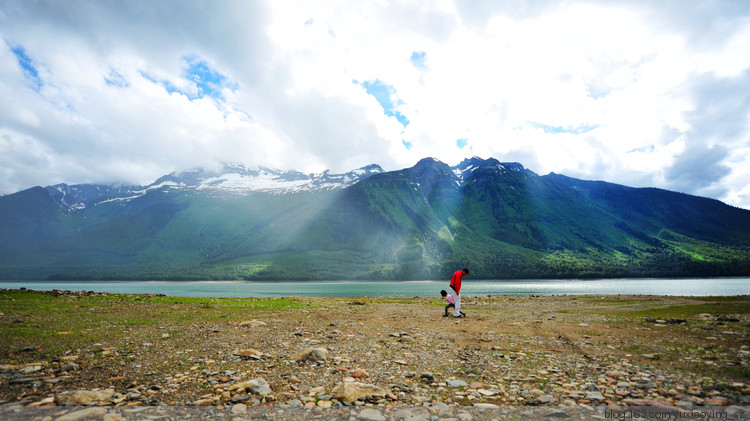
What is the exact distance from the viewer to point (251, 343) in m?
12.8

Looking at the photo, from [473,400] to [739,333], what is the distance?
17.0m

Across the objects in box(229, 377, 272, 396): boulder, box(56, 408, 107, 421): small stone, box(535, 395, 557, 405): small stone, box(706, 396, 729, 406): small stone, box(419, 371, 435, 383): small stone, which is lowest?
box(419, 371, 435, 383): small stone

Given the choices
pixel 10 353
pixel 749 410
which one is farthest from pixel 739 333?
pixel 10 353

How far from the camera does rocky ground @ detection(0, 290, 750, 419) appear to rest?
23.1 ft

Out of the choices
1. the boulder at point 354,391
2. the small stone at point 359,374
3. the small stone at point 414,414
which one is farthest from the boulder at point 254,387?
the small stone at point 414,414

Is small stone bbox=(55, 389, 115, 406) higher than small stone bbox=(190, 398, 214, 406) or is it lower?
higher

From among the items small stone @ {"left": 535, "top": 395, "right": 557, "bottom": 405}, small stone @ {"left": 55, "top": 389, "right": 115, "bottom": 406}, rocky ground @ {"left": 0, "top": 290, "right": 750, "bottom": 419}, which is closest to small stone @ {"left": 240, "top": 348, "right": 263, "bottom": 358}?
rocky ground @ {"left": 0, "top": 290, "right": 750, "bottom": 419}

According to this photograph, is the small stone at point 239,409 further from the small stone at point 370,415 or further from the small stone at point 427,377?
the small stone at point 427,377

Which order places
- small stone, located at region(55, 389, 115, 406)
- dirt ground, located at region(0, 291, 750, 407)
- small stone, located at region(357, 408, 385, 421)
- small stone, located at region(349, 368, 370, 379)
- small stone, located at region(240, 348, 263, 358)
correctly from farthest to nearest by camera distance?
small stone, located at region(240, 348, 263, 358)
small stone, located at region(349, 368, 370, 379)
dirt ground, located at region(0, 291, 750, 407)
small stone, located at region(55, 389, 115, 406)
small stone, located at region(357, 408, 385, 421)

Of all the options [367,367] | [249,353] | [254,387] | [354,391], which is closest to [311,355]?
[367,367]

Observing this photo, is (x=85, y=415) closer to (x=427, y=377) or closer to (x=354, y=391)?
(x=354, y=391)

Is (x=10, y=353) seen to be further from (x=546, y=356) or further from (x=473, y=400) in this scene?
(x=546, y=356)

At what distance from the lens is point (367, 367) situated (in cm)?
973

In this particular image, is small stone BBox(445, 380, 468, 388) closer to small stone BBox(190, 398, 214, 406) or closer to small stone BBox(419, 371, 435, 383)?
small stone BBox(419, 371, 435, 383)
